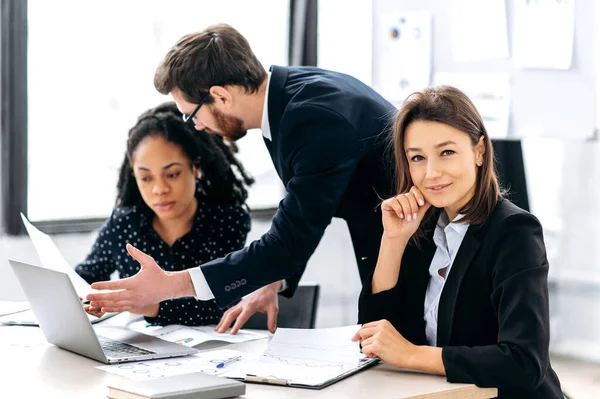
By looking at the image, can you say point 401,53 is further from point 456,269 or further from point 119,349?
point 119,349

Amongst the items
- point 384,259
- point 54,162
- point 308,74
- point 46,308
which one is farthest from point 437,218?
point 54,162

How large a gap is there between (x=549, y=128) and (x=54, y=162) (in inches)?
74.3

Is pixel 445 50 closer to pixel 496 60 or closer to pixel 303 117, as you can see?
pixel 496 60

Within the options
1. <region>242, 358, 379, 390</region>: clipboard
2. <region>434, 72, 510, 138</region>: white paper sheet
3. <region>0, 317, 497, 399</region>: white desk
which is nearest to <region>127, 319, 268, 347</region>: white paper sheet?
<region>0, 317, 497, 399</region>: white desk

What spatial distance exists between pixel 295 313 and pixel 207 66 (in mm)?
740

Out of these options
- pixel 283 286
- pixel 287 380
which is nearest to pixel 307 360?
pixel 287 380

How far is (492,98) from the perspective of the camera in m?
3.11

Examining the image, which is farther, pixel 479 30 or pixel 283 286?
pixel 479 30

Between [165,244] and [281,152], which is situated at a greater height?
[281,152]

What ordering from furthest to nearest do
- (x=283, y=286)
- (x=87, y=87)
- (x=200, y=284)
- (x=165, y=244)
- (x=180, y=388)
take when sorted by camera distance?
(x=87, y=87) → (x=165, y=244) → (x=283, y=286) → (x=200, y=284) → (x=180, y=388)

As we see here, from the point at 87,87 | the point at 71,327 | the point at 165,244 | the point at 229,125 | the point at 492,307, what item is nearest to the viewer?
the point at 492,307

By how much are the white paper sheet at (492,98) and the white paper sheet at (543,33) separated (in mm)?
99

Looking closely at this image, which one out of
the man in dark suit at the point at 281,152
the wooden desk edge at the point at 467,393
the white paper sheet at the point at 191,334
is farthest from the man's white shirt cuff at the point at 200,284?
the wooden desk edge at the point at 467,393

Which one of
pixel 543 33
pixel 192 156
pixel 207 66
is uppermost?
pixel 543 33
